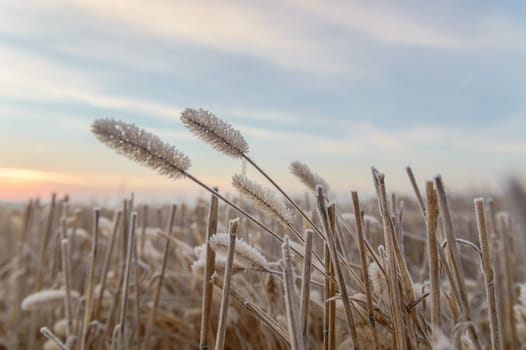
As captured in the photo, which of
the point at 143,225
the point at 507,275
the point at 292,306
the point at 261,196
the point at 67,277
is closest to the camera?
the point at 292,306

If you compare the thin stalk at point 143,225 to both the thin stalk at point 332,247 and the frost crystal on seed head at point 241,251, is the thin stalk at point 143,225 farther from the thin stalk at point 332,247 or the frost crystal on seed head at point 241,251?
the thin stalk at point 332,247

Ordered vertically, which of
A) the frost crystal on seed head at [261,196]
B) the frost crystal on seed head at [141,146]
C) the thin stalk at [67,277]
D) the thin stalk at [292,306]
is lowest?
the thin stalk at [67,277]

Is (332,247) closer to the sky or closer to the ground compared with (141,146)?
closer to the ground

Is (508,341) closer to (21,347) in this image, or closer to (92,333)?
(92,333)

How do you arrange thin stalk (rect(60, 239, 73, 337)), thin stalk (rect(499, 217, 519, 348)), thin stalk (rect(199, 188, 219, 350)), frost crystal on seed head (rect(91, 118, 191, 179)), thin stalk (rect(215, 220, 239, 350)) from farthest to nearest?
thin stalk (rect(499, 217, 519, 348)) → thin stalk (rect(60, 239, 73, 337)) → thin stalk (rect(199, 188, 219, 350)) → thin stalk (rect(215, 220, 239, 350)) → frost crystal on seed head (rect(91, 118, 191, 179))

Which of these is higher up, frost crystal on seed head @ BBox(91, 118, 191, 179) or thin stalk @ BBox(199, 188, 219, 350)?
frost crystal on seed head @ BBox(91, 118, 191, 179)

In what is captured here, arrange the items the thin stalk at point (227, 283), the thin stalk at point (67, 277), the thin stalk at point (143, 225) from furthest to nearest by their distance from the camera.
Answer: the thin stalk at point (143, 225) < the thin stalk at point (67, 277) < the thin stalk at point (227, 283)

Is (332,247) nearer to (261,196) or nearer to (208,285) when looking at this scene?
(261,196)

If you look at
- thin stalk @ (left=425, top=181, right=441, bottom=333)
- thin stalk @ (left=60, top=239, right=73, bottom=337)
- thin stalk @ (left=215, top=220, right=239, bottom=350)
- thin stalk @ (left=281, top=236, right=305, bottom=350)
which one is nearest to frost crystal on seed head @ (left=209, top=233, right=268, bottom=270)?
thin stalk @ (left=215, top=220, right=239, bottom=350)

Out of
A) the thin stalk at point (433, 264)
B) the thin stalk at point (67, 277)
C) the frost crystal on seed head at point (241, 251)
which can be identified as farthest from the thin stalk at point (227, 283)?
the thin stalk at point (67, 277)

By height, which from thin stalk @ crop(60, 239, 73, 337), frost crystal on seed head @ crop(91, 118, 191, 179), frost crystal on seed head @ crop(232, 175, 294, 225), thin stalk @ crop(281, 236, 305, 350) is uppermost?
frost crystal on seed head @ crop(91, 118, 191, 179)

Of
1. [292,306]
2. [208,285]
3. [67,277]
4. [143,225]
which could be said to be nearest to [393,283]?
[292,306]

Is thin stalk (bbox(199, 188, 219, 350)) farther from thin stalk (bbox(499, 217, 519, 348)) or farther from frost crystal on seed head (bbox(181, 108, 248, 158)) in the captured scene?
thin stalk (bbox(499, 217, 519, 348))

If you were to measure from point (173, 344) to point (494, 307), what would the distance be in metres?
1.18
